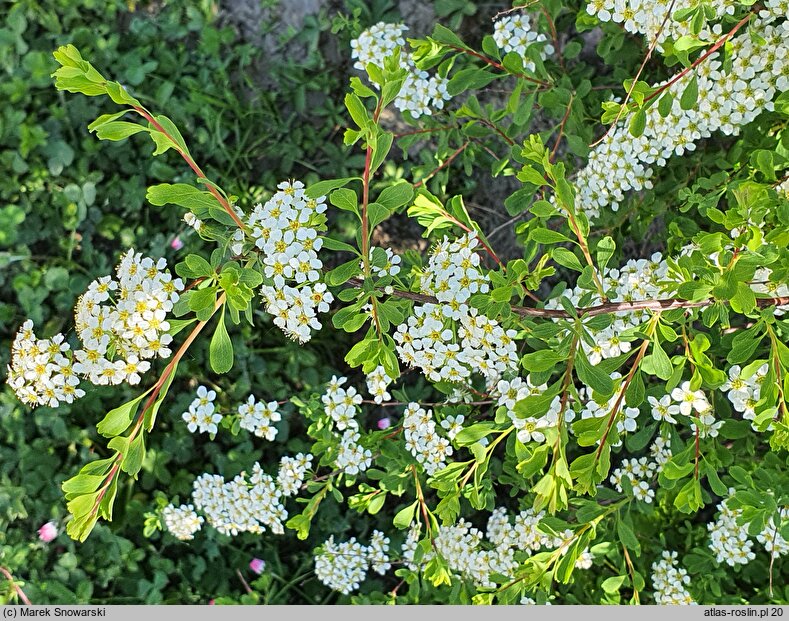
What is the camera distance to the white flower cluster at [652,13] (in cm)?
122

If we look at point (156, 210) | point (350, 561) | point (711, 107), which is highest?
point (711, 107)

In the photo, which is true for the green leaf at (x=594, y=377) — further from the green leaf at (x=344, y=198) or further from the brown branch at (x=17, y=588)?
the brown branch at (x=17, y=588)

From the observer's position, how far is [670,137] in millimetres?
1415

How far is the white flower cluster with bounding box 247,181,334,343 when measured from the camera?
102 cm

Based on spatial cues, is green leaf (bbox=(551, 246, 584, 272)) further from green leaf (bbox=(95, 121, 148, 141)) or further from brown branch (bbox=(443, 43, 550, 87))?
green leaf (bbox=(95, 121, 148, 141))

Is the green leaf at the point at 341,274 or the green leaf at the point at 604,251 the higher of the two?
the green leaf at the point at 604,251

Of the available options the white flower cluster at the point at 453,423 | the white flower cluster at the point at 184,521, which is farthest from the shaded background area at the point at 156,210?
the white flower cluster at the point at 453,423

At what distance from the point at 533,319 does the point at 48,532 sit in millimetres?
1820

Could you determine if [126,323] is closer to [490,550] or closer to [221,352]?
[221,352]

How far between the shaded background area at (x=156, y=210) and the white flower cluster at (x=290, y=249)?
118 centimetres

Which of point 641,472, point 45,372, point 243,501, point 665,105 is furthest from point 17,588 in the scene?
point 665,105

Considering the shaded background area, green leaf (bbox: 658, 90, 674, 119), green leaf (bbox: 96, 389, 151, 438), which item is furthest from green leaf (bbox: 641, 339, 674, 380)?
the shaded background area

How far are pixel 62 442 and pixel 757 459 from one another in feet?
7.04

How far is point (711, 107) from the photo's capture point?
53.2 inches
